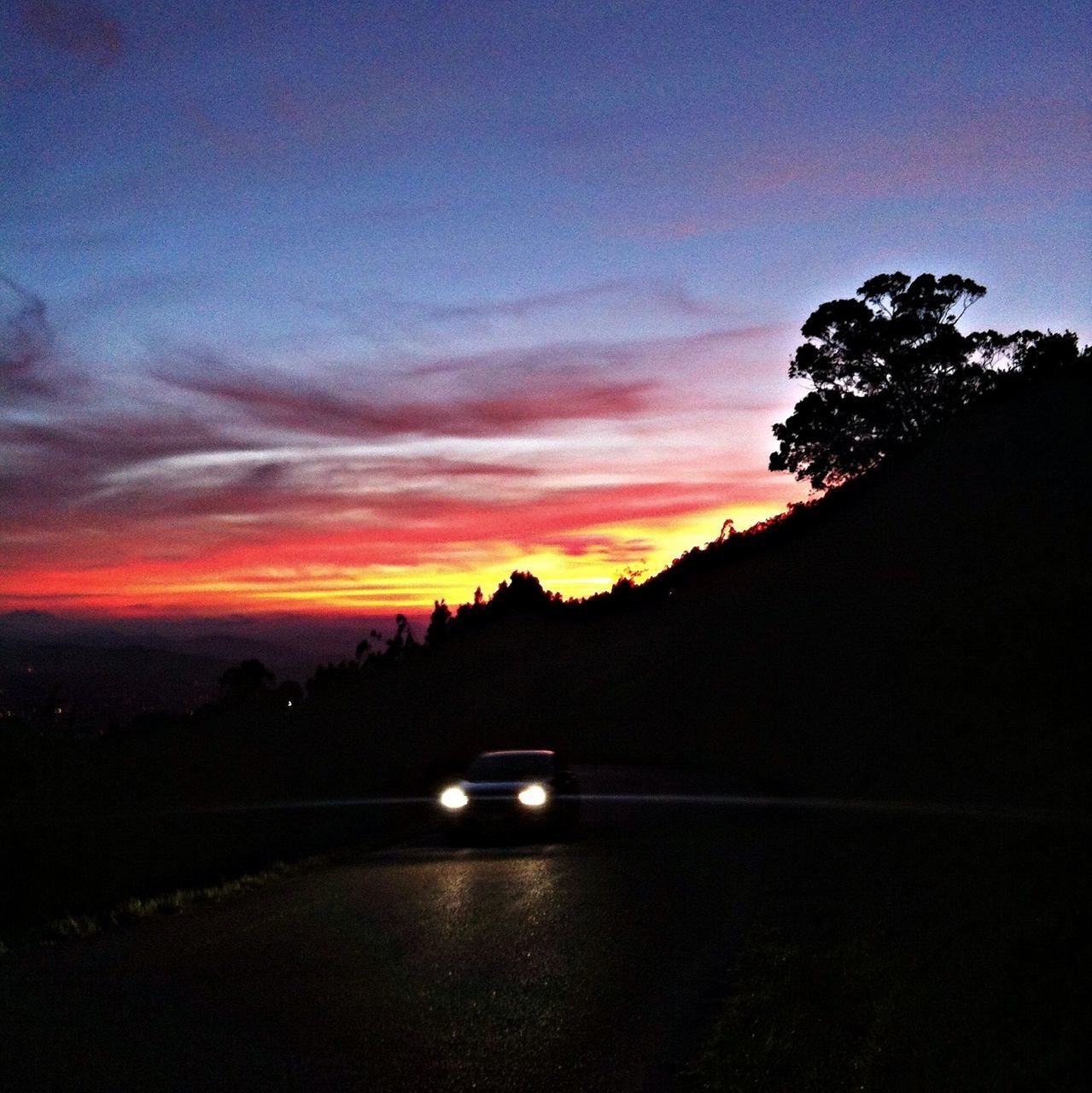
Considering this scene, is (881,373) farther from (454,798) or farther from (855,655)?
(454,798)

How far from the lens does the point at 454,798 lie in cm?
1948

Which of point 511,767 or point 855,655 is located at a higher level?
point 855,655

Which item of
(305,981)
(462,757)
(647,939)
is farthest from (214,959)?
(462,757)

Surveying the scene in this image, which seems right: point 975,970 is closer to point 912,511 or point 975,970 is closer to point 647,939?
point 647,939

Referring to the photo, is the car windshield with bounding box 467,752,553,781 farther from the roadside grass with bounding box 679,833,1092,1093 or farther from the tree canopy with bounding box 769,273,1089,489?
the tree canopy with bounding box 769,273,1089,489

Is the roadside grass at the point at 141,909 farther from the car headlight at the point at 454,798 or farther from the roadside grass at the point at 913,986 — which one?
the roadside grass at the point at 913,986

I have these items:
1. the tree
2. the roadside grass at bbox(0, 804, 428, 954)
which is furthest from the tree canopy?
the roadside grass at bbox(0, 804, 428, 954)

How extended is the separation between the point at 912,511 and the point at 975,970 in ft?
164

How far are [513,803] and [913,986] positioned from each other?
11.2 meters

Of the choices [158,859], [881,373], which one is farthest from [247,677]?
[158,859]

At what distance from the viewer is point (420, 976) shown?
29.5ft

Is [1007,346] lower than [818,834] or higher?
higher

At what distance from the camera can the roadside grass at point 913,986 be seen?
21.9 ft

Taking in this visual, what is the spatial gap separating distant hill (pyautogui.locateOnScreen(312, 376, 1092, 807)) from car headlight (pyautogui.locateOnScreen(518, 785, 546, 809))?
9236mm
